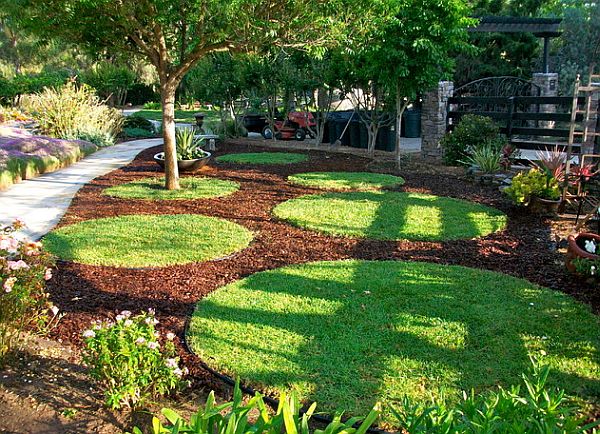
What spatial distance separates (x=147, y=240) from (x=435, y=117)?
795 cm

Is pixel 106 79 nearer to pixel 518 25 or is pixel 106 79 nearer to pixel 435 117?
pixel 435 117

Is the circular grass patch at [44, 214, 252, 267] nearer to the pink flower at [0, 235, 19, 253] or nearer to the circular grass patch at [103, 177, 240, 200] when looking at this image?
the circular grass patch at [103, 177, 240, 200]

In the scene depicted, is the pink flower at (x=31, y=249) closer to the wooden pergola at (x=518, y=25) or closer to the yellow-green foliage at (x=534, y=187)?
the yellow-green foliage at (x=534, y=187)

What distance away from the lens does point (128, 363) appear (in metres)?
2.94

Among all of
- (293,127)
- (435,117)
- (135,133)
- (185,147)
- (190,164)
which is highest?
(435,117)

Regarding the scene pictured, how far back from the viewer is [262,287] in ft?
16.1

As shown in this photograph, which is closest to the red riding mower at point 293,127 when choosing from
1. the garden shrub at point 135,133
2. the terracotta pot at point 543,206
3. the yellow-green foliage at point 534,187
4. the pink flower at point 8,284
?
the garden shrub at point 135,133

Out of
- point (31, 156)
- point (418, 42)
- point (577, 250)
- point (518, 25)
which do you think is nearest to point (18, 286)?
point (577, 250)

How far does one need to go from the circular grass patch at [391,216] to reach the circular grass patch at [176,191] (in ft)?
4.76

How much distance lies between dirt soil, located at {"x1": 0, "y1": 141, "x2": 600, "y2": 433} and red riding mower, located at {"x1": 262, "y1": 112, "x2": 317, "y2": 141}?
7.27 meters

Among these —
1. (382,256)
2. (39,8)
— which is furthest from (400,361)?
(39,8)

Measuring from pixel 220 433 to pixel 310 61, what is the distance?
1324 centimetres

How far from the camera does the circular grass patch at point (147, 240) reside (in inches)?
223

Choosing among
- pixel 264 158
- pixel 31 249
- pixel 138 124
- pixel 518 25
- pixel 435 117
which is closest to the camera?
pixel 31 249
